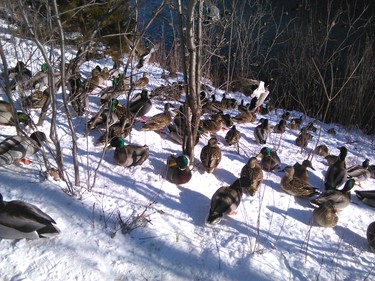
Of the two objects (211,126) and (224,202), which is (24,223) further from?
(211,126)

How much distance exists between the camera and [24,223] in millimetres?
2889

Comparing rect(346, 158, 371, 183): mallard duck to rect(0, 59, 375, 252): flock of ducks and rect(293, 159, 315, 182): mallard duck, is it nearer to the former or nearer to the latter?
rect(0, 59, 375, 252): flock of ducks

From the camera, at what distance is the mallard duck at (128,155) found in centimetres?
429

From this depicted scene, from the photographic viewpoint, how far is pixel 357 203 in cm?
452

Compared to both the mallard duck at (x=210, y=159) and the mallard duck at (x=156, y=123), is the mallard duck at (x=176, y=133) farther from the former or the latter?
the mallard duck at (x=210, y=159)

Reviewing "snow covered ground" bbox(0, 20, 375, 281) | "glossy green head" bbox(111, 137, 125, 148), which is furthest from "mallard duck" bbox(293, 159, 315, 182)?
"glossy green head" bbox(111, 137, 125, 148)

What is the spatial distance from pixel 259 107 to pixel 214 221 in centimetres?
507

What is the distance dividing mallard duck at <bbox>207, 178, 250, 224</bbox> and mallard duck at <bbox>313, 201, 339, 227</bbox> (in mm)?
896

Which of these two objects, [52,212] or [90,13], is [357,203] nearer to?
[52,212]

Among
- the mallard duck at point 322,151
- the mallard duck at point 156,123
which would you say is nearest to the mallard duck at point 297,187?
the mallard duck at point 322,151

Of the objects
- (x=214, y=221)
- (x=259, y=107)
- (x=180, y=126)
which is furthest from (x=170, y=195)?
(x=259, y=107)

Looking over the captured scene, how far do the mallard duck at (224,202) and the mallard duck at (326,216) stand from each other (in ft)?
2.94

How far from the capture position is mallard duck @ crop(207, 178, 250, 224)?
350 centimetres

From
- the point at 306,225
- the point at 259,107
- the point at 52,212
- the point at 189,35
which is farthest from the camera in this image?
the point at 259,107
